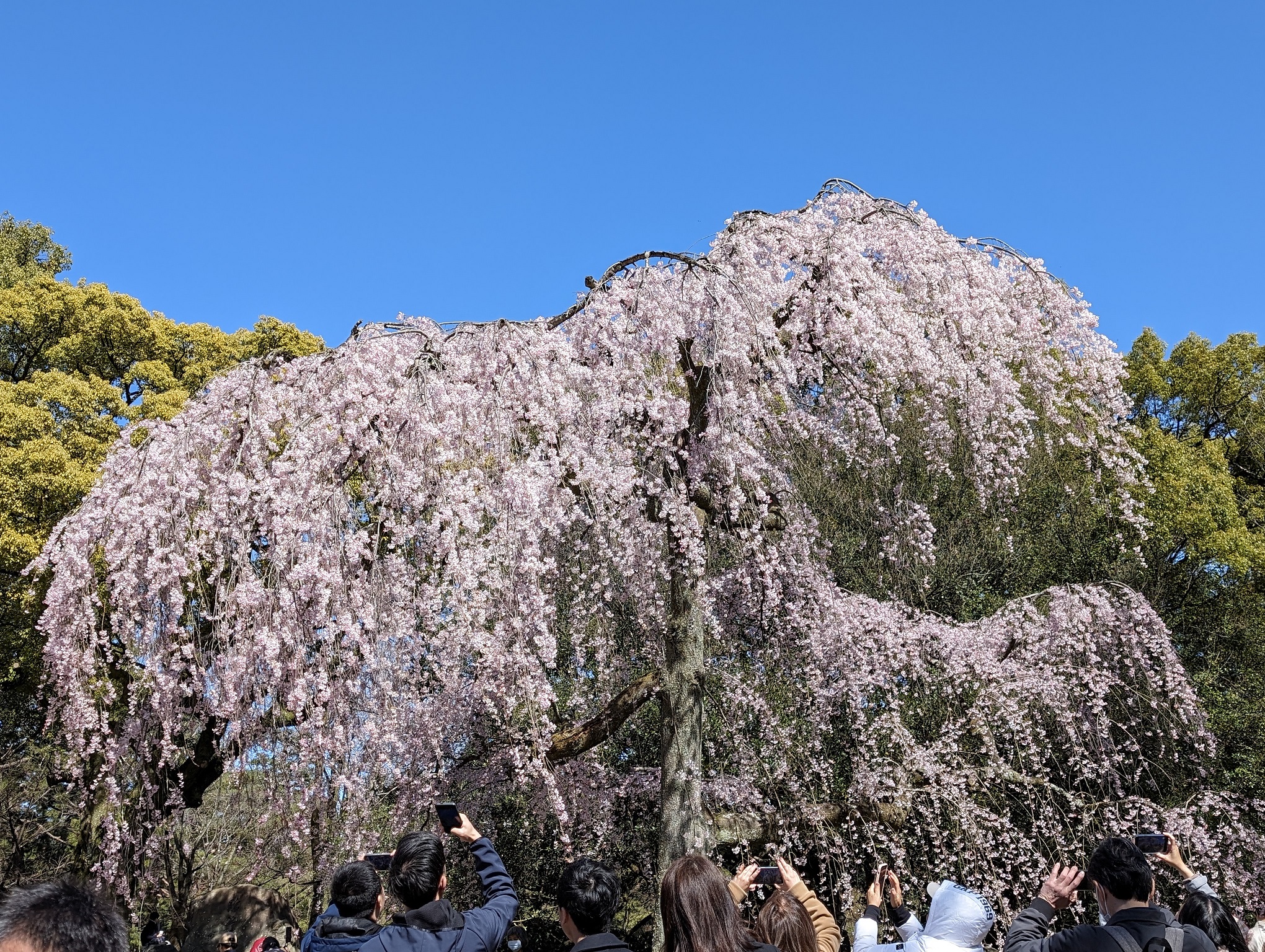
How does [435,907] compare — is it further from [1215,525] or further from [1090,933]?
[1215,525]

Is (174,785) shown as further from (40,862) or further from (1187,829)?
(1187,829)

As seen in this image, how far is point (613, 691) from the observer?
24.5 feet

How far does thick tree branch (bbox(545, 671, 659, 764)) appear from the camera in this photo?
6.54 metres

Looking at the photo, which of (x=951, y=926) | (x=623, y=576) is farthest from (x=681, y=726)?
(x=951, y=926)

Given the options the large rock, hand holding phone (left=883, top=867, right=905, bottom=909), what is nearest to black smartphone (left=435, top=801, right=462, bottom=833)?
hand holding phone (left=883, top=867, right=905, bottom=909)

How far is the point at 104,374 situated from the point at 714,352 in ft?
28.7

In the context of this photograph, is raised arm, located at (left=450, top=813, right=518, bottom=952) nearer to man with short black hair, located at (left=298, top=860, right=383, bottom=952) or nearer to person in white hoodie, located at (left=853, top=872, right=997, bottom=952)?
man with short black hair, located at (left=298, top=860, right=383, bottom=952)

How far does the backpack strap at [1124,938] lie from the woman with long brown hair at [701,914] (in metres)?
0.93

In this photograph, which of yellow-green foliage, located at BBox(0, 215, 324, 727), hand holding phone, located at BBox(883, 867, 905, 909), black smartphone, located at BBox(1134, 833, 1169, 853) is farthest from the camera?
yellow-green foliage, located at BBox(0, 215, 324, 727)

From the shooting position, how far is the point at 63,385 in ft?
32.7

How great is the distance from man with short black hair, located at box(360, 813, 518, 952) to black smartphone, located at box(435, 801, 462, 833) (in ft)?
0.04

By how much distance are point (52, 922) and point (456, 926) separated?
1.26 metres

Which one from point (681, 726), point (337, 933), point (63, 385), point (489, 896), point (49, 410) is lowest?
point (337, 933)

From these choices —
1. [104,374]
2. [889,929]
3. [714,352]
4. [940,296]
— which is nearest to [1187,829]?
[889,929]
